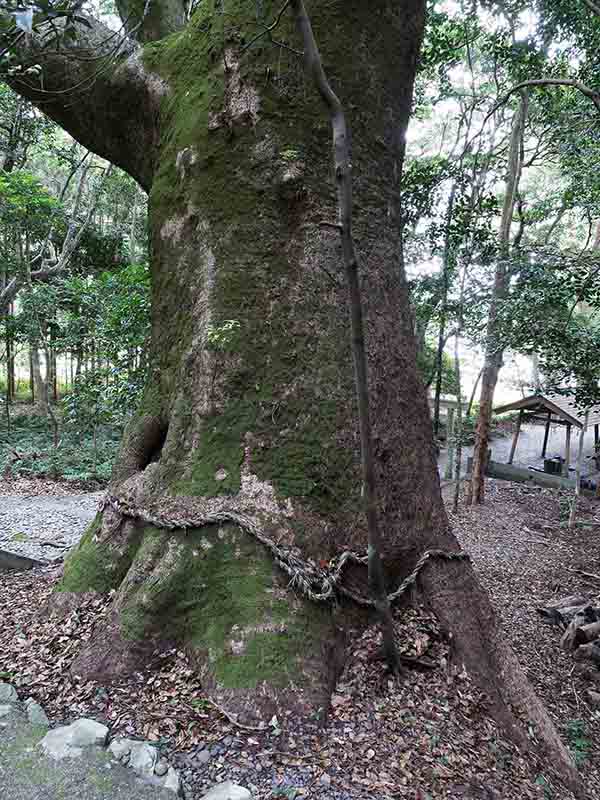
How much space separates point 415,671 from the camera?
2.31m

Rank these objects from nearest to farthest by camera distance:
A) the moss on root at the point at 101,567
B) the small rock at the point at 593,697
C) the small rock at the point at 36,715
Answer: the small rock at the point at 36,715 < the moss on root at the point at 101,567 < the small rock at the point at 593,697

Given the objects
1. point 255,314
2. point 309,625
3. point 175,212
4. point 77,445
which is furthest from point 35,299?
point 309,625

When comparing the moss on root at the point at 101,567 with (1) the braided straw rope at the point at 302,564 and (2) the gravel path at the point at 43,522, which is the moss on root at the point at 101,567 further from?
(2) the gravel path at the point at 43,522

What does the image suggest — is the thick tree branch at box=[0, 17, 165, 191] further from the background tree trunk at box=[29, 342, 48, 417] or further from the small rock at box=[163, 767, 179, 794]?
the background tree trunk at box=[29, 342, 48, 417]

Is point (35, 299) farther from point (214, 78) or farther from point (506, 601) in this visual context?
point (506, 601)

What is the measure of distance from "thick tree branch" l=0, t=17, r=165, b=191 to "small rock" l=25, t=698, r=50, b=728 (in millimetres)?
3288

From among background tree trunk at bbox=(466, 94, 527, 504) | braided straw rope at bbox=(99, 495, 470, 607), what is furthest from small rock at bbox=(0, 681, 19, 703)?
background tree trunk at bbox=(466, 94, 527, 504)

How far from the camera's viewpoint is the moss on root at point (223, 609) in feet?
6.98

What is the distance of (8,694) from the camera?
221 centimetres

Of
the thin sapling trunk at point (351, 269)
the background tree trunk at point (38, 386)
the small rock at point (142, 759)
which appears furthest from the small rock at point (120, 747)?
the background tree trunk at point (38, 386)

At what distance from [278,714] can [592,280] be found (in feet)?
18.1

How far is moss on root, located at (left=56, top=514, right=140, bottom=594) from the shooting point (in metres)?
2.71

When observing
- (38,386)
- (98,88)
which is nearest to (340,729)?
(98,88)

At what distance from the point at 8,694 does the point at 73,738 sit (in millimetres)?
495
